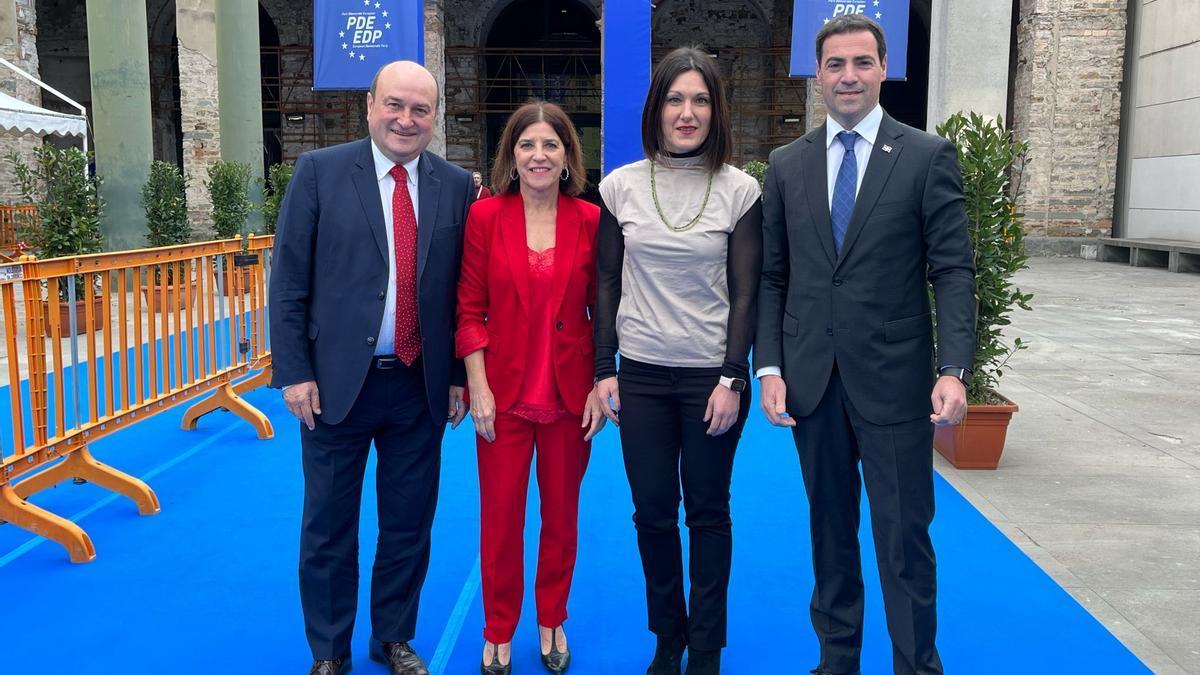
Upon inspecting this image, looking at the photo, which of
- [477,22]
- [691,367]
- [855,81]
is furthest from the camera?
[477,22]

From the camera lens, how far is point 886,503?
273 cm

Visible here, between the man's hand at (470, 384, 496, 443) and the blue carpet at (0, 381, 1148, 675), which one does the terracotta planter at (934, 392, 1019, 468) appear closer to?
the blue carpet at (0, 381, 1148, 675)

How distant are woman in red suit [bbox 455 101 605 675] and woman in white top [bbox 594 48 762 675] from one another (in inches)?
4.2

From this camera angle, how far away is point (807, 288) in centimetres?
276

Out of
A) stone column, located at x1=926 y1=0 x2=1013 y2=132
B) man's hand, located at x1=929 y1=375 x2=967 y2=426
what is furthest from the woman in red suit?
stone column, located at x1=926 y1=0 x2=1013 y2=132

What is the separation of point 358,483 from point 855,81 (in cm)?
191

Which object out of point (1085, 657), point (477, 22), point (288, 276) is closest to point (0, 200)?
point (477, 22)

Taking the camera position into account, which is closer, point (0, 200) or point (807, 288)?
point (807, 288)

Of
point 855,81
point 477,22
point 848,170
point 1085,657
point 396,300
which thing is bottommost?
point 1085,657

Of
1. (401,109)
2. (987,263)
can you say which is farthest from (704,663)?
(987,263)

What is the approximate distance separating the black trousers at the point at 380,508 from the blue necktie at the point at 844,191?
4.37 ft

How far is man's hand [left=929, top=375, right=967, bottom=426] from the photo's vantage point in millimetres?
2568

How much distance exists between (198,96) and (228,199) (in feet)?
22.6

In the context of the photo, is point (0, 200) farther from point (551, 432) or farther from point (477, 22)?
point (551, 432)
